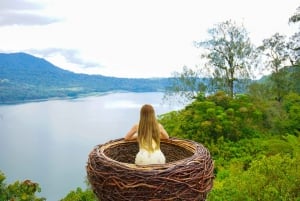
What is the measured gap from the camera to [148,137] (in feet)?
8.79

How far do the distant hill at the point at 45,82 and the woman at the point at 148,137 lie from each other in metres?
15.6

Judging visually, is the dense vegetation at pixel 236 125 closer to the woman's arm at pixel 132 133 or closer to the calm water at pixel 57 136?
the calm water at pixel 57 136

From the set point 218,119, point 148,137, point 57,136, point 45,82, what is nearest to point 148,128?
point 148,137

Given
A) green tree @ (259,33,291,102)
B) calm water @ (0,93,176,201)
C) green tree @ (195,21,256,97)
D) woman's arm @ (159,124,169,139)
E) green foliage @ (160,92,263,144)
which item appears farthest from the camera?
calm water @ (0,93,176,201)

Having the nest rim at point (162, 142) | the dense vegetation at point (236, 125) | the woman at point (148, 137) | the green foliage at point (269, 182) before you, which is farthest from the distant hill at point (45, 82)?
the woman at point (148, 137)

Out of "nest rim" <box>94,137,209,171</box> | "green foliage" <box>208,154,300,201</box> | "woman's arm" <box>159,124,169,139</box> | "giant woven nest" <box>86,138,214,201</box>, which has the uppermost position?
"woman's arm" <box>159,124,169,139</box>

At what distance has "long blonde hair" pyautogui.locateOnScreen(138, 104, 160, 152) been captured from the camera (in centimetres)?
265

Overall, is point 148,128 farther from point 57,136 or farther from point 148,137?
point 57,136

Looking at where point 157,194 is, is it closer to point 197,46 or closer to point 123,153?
point 123,153

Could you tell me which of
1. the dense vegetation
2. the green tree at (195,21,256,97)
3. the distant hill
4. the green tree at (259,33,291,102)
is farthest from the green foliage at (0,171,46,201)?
the distant hill

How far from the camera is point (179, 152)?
9.45ft

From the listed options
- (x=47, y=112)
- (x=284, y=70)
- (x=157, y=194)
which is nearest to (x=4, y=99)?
(x=47, y=112)

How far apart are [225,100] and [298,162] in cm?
630

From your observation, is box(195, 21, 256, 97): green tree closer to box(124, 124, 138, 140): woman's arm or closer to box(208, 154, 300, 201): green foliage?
box(208, 154, 300, 201): green foliage
